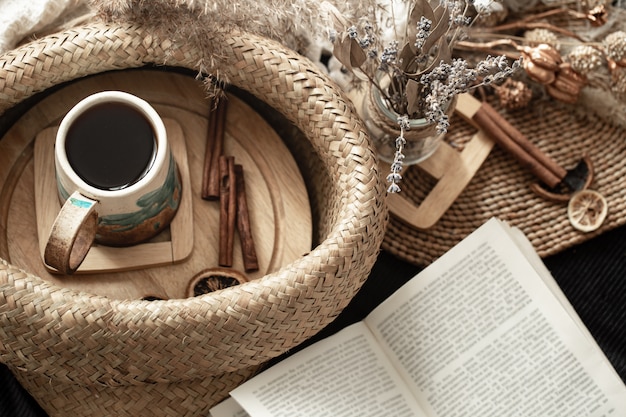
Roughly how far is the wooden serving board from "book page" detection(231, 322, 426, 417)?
148mm

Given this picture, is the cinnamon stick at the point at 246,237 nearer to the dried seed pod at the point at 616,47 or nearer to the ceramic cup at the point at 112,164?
the ceramic cup at the point at 112,164

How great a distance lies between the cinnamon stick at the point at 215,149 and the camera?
105cm

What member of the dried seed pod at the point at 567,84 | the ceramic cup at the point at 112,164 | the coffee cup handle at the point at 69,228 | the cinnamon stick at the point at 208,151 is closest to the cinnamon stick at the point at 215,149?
the cinnamon stick at the point at 208,151

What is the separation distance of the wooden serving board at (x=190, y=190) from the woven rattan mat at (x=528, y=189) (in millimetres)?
212

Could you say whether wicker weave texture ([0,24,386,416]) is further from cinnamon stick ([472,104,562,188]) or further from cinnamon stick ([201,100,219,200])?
cinnamon stick ([472,104,562,188])

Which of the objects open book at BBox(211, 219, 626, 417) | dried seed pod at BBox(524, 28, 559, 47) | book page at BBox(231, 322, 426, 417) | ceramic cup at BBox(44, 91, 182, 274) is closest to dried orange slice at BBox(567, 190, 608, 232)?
open book at BBox(211, 219, 626, 417)

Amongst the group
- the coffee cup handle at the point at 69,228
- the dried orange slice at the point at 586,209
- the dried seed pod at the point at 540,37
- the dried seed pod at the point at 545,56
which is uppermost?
the dried seed pod at the point at 540,37

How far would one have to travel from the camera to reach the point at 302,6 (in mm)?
989

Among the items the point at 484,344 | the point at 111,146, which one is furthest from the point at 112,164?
the point at 484,344

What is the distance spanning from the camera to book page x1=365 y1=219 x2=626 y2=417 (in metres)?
1.12

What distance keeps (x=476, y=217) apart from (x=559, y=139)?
0.66 feet

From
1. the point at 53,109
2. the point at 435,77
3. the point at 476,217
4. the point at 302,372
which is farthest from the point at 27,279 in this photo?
the point at 476,217

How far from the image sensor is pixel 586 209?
1.21 meters

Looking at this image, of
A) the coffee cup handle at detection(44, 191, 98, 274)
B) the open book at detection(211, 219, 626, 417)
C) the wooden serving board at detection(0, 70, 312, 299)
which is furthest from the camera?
the open book at detection(211, 219, 626, 417)
